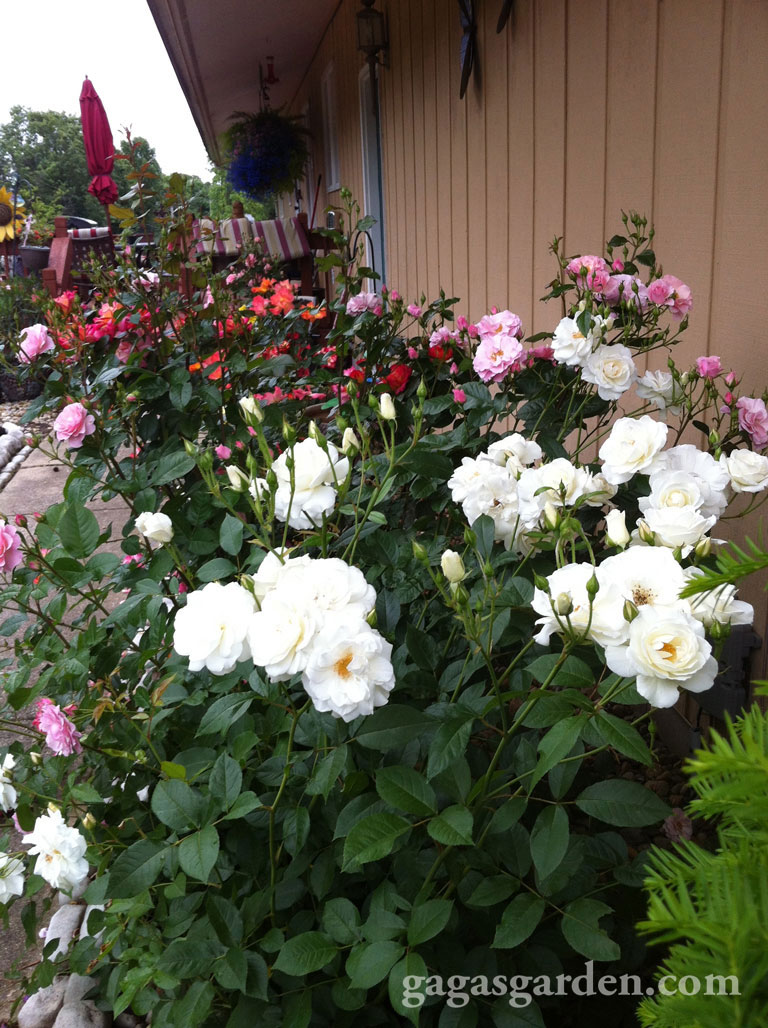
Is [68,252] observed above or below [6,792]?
below

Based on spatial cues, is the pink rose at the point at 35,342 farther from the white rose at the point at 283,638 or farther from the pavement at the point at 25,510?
the white rose at the point at 283,638

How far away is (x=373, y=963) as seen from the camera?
32.6 inches

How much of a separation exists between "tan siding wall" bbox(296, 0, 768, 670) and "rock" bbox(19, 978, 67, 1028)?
4.61 ft

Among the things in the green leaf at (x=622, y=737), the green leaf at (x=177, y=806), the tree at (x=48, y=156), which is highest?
the green leaf at (x=622, y=737)

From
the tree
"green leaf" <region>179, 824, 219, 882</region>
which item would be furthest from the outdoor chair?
the tree

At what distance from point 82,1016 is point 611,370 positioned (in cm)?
135

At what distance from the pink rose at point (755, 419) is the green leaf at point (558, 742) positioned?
2.59ft

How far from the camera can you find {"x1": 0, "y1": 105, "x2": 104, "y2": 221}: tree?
38.9 m

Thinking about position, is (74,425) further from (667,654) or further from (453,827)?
(667,654)

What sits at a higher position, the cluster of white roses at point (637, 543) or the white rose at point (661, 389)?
the cluster of white roses at point (637, 543)

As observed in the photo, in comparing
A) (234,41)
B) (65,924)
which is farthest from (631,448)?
(234,41)

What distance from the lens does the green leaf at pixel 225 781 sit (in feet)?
3.06

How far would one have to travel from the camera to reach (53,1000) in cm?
137

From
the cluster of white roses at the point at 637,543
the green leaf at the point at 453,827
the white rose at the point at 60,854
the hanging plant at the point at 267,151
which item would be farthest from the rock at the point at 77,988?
the hanging plant at the point at 267,151
